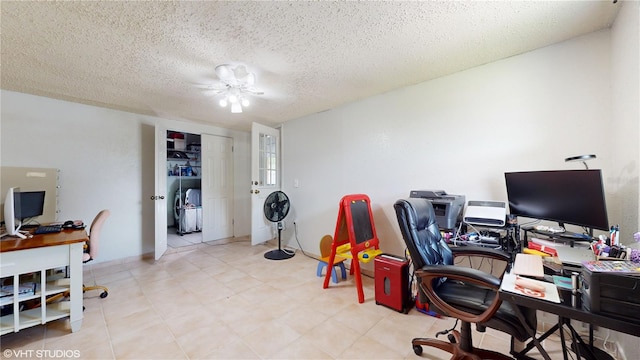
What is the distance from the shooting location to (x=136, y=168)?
142 inches

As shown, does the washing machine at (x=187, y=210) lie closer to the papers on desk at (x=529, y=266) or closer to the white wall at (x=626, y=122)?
the papers on desk at (x=529, y=266)

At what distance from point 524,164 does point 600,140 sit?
0.44 meters

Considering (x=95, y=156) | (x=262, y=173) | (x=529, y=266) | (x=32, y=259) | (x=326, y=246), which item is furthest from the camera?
(x=262, y=173)

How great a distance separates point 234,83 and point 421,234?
2202 millimetres

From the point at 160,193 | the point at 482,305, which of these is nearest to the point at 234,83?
the point at 160,193

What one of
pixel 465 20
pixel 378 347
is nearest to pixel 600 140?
pixel 465 20

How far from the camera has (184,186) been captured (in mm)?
5602

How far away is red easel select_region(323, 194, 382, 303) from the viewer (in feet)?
8.02

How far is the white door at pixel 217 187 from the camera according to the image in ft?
14.4

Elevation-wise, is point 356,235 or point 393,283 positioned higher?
point 356,235

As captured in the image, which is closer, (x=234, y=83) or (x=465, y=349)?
(x=465, y=349)

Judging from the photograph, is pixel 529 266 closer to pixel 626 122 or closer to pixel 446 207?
pixel 446 207

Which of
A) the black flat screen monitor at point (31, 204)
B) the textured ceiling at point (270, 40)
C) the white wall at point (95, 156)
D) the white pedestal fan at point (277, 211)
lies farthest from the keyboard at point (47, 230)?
the white pedestal fan at point (277, 211)

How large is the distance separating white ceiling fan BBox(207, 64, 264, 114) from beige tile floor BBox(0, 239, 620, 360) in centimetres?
203
